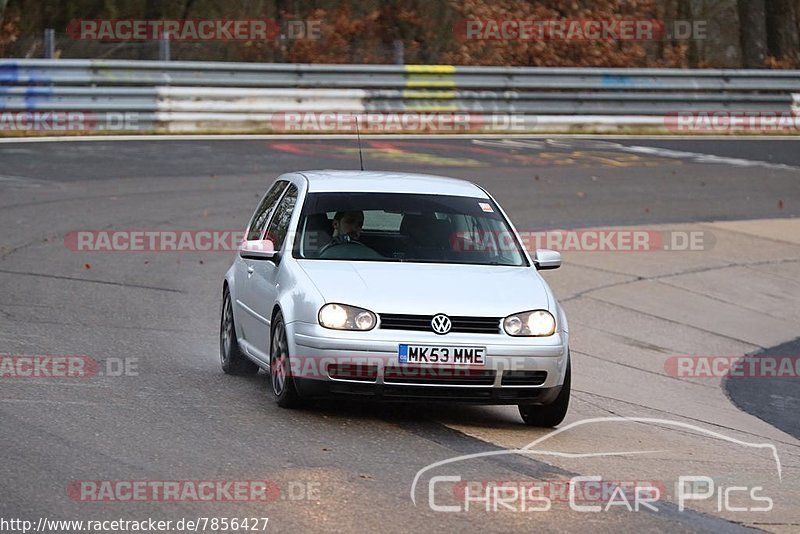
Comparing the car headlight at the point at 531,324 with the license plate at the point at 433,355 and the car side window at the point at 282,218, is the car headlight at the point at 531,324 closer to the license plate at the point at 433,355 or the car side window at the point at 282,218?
the license plate at the point at 433,355

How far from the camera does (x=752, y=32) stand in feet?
144

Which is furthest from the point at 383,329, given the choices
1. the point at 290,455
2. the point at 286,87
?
the point at 286,87

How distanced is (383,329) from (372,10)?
31902 millimetres

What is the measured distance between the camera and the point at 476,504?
Result: 267 inches

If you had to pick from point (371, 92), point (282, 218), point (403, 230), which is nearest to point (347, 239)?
point (403, 230)

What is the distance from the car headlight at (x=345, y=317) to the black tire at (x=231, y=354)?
175cm

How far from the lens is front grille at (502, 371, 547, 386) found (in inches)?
337

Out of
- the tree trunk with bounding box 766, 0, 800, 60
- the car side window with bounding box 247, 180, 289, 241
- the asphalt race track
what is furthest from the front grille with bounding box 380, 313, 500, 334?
the tree trunk with bounding box 766, 0, 800, 60

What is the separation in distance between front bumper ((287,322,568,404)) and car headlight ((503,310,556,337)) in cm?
6

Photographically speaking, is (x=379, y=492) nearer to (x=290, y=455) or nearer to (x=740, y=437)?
(x=290, y=455)


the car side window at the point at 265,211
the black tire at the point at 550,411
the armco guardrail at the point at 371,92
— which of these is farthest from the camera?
the armco guardrail at the point at 371,92

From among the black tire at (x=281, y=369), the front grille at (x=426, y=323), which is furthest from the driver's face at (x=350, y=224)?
the front grille at (x=426, y=323)

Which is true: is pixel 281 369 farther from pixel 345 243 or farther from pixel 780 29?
pixel 780 29

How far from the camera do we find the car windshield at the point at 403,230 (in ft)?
31.2
